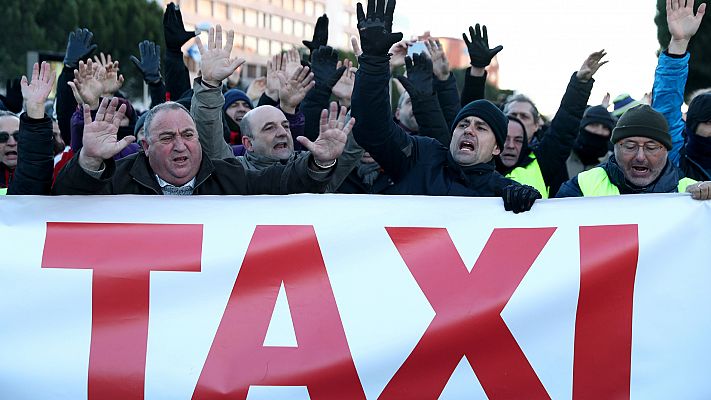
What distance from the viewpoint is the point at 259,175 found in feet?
13.7

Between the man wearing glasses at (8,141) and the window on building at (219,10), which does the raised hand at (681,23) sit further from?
the window on building at (219,10)

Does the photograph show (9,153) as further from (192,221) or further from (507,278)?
(507,278)

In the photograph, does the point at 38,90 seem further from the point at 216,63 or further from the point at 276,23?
the point at 276,23

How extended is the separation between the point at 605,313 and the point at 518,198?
56cm

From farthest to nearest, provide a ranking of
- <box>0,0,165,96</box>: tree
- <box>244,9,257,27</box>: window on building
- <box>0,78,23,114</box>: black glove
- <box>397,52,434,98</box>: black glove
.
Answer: <box>244,9,257,27</box>: window on building, <box>0,0,165,96</box>: tree, <box>0,78,23,114</box>: black glove, <box>397,52,434,98</box>: black glove

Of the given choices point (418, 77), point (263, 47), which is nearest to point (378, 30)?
point (418, 77)

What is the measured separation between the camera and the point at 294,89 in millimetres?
5652

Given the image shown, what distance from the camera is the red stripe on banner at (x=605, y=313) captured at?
3.64 meters

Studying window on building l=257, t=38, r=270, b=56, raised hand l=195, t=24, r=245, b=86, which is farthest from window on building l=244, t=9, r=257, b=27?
raised hand l=195, t=24, r=245, b=86

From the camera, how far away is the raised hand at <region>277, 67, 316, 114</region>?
18.4ft

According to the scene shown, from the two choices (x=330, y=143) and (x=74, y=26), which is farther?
(x=74, y=26)

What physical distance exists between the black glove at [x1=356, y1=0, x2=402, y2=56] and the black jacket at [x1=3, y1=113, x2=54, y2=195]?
1319 mm

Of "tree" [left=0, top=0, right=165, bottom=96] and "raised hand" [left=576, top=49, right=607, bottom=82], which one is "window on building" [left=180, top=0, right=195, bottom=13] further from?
"raised hand" [left=576, top=49, right=607, bottom=82]

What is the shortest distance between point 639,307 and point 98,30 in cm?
4107
